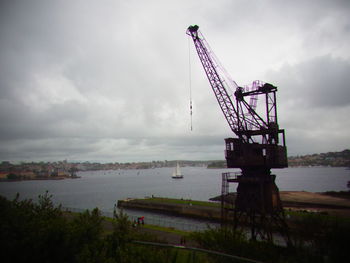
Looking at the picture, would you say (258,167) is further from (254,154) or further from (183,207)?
(183,207)

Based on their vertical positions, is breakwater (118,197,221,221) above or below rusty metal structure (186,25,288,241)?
below

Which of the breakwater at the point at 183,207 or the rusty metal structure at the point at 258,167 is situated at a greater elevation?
the rusty metal structure at the point at 258,167

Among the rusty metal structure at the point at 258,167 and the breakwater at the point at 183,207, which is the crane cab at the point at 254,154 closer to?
the rusty metal structure at the point at 258,167

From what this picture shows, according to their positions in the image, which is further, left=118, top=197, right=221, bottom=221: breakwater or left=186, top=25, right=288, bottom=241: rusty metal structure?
left=118, top=197, right=221, bottom=221: breakwater

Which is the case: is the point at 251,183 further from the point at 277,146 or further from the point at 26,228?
the point at 26,228

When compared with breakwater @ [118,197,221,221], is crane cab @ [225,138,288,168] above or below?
above

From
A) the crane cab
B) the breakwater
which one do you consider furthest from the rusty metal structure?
the breakwater

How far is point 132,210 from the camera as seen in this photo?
205 ft

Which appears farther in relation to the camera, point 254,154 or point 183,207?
point 183,207

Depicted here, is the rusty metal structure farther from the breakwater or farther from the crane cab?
the breakwater

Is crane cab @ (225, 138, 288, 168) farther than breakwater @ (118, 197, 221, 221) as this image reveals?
No

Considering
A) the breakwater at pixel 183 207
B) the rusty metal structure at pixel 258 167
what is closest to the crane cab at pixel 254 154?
the rusty metal structure at pixel 258 167

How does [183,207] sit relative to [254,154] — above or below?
below

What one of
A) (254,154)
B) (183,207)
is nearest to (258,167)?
(254,154)
